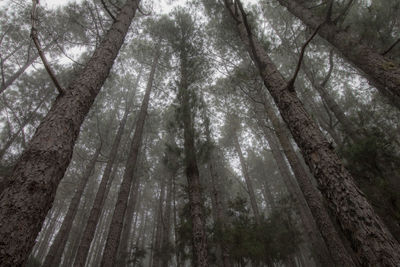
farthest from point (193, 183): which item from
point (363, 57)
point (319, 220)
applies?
point (363, 57)

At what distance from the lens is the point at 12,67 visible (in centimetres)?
1181

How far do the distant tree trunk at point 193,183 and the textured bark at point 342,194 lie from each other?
8.94ft

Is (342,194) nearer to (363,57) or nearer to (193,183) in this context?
(193,183)

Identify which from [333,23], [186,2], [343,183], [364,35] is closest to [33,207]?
[343,183]

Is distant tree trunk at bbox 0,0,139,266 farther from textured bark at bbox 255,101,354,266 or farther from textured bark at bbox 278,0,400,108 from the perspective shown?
textured bark at bbox 255,101,354,266

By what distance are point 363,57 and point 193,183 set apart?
438 centimetres

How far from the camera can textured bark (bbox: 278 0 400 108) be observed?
3496 mm

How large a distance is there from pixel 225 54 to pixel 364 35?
5.73 metres

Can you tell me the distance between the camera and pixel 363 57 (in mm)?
4074

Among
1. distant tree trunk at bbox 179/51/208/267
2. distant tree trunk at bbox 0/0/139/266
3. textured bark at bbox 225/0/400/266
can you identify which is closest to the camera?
distant tree trunk at bbox 0/0/139/266

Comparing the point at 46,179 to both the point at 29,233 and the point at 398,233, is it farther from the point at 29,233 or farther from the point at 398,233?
the point at 398,233

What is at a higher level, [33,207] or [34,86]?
[34,86]

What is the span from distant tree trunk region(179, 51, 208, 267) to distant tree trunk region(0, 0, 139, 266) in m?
3.06

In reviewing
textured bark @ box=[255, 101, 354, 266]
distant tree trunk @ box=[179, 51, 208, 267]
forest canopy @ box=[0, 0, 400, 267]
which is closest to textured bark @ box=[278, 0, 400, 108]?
forest canopy @ box=[0, 0, 400, 267]
